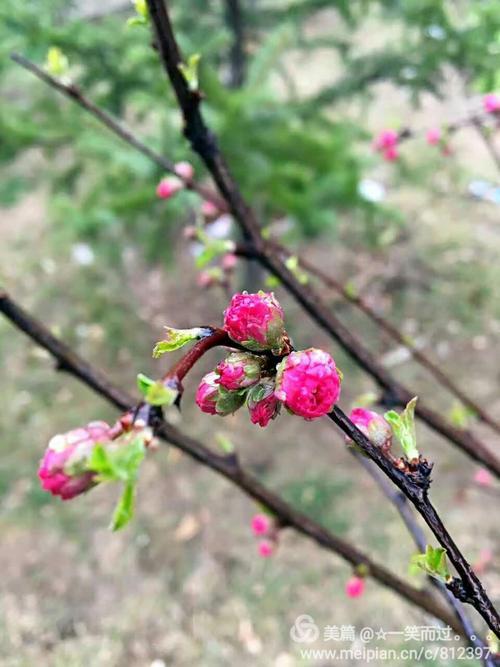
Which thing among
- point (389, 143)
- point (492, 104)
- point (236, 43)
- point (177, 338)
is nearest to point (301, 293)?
point (177, 338)

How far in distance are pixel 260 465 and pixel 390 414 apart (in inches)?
109

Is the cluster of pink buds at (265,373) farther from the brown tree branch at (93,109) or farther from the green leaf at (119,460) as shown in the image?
the brown tree branch at (93,109)

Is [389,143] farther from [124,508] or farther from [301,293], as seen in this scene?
[124,508]

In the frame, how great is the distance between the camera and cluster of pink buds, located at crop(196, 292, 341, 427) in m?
0.46

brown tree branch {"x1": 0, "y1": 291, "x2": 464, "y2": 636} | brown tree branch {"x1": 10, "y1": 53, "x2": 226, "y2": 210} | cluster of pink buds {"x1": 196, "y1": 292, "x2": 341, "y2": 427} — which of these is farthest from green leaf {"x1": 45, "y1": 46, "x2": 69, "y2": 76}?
cluster of pink buds {"x1": 196, "y1": 292, "x2": 341, "y2": 427}

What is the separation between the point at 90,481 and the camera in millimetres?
468

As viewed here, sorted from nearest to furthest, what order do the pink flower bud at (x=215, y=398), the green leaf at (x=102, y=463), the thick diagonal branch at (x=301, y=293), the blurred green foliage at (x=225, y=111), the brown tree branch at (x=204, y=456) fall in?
1. the green leaf at (x=102, y=463)
2. the pink flower bud at (x=215, y=398)
3. the brown tree branch at (x=204, y=456)
4. the thick diagonal branch at (x=301, y=293)
5. the blurred green foliage at (x=225, y=111)

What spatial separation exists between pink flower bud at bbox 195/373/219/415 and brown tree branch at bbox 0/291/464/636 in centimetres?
24

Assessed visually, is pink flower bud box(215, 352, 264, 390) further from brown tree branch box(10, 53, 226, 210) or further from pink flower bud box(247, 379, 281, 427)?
brown tree branch box(10, 53, 226, 210)

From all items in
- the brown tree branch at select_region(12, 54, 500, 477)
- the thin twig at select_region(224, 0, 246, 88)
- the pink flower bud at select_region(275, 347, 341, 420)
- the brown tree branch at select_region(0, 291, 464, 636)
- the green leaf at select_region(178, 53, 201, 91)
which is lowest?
the pink flower bud at select_region(275, 347, 341, 420)

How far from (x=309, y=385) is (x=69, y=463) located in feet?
0.61

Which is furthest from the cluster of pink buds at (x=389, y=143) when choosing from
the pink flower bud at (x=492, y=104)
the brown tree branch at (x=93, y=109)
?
the brown tree branch at (x=93, y=109)

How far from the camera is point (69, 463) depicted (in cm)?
46

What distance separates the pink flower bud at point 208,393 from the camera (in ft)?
1.69
